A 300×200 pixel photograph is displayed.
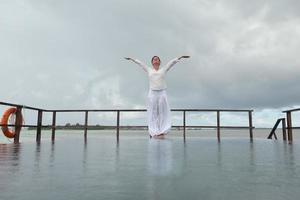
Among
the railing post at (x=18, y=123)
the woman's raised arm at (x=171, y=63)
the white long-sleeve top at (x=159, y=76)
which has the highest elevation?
the woman's raised arm at (x=171, y=63)

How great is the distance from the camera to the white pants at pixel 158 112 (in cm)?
733

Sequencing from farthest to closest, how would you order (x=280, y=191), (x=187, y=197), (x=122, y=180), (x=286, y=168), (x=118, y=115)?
(x=118, y=115)
(x=286, y=168)
(x=122, y=180)
(x=280, y=191)
(x=187, y=197)

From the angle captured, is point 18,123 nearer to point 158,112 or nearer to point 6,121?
point 6,121

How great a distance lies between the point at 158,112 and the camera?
7398mm

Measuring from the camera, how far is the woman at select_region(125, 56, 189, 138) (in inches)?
287

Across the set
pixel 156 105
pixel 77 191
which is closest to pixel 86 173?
pixel 77 191

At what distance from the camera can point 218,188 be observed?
5.23 feet

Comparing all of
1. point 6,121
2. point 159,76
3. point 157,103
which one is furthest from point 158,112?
point 6,121

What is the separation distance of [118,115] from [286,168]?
6.95 meters

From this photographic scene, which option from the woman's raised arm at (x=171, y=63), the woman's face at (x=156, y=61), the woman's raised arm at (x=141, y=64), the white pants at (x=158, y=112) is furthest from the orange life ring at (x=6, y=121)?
the woman's raised arm at (x=171, y=63)

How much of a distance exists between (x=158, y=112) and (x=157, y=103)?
22 centimetres

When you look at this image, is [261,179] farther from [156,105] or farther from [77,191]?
[156,105]

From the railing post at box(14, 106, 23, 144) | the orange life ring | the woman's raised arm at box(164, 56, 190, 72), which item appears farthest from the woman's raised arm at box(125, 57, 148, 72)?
the orange life ring

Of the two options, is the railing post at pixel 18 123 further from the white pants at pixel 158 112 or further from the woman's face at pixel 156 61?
the woman's face at pixel 156 61
